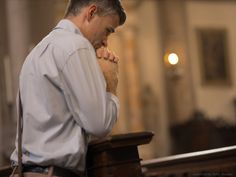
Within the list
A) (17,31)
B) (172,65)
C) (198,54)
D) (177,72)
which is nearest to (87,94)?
(17,31)

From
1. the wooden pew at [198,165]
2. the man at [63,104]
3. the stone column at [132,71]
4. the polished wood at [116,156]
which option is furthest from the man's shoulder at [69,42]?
the stone column at [132,71]

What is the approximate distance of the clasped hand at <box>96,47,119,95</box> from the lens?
2588mm

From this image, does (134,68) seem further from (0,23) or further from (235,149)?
(235,149)

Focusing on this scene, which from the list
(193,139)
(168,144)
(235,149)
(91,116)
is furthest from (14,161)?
(168,144)

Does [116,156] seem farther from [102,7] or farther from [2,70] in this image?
[2,70]

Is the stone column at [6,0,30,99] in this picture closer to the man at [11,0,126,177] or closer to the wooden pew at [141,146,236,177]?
the wooden pew at [141,146,236,177]

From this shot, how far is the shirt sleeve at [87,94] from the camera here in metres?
2.37

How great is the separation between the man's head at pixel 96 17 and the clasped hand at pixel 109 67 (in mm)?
59

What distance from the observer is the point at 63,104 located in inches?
96.7

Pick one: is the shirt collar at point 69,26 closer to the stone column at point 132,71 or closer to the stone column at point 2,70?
the stone column at point 2,70

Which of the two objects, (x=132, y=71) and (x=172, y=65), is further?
(x=132, y=71)

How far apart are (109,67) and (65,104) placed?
29 centimetres

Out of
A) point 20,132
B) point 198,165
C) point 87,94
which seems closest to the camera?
point 87,94

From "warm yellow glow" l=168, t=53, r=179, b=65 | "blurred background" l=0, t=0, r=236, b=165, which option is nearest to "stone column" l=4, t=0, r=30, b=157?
"blurred background" l=0, t=0, r=236, b=165
